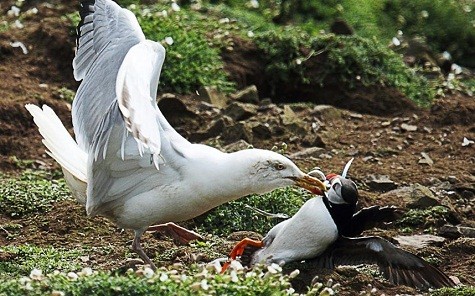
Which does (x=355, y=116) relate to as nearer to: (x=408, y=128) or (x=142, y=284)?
(x=408, y=128)

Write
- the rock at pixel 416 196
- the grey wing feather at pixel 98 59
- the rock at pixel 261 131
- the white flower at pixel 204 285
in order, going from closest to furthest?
the white flower at pixel 204 285, the grey wing feather at pixel 98 59, the rock at pixel 416 196, the rock at pixel 261 131

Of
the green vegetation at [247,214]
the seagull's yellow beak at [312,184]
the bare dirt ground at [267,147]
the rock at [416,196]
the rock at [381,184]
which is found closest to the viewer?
the seagull's yellow beak at [312,184]

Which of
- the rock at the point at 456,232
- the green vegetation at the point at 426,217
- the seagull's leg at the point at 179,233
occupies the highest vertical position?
the seagull's leg at the point at 179,233

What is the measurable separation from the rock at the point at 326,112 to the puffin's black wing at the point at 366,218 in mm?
3881

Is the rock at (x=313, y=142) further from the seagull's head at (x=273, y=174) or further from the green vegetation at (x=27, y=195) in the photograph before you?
the seagull's head at (x=273, y=174)

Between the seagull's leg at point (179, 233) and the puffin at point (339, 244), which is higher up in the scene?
the puffin at point (339, 244)

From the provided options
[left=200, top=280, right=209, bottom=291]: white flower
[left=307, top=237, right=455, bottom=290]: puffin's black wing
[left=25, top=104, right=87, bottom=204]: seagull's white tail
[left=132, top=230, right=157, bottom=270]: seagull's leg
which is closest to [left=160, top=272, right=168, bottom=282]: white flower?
[left=200, top=280, right=209, bottom=291]: white flower

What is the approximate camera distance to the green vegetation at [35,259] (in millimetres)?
7184

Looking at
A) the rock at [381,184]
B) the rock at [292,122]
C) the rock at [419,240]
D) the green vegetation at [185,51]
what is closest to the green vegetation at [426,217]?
the rock at [419,240]

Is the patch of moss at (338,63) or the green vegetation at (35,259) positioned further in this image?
the patch of moss at (338,63)

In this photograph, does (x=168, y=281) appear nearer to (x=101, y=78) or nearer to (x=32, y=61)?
(x=101, y=78)

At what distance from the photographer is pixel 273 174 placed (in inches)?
286

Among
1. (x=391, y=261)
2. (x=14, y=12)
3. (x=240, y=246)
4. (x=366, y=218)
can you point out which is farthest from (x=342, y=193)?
(x=14, y=12)

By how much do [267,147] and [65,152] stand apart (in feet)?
8.67
